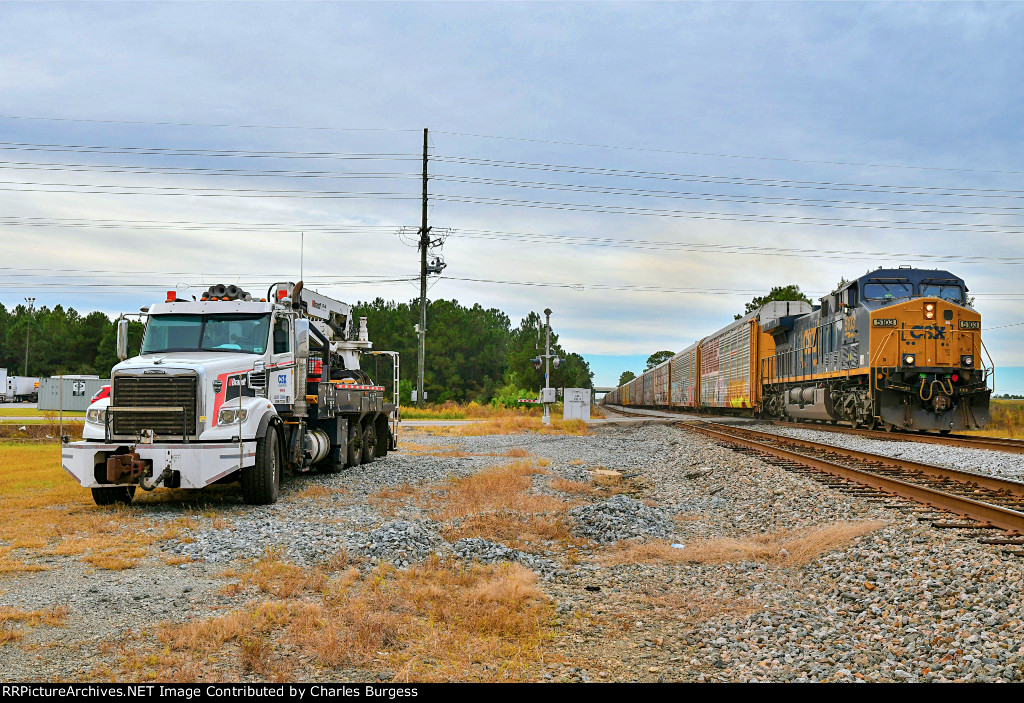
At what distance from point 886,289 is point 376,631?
1919cm

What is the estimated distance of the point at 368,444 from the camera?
1667cm

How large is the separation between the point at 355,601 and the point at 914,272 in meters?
19.5

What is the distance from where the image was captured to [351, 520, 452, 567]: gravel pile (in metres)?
7.11

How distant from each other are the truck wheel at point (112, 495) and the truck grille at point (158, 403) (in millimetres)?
845

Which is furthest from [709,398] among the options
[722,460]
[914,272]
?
[722,460]

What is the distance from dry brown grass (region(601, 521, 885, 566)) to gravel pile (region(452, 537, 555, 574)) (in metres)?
0.67

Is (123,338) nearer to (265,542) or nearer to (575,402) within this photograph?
(265,542)

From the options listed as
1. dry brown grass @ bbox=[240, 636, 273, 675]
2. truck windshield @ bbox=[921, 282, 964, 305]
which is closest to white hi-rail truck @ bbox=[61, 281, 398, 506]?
dry brown grass @ bbox=[240, 636, 273, 675]

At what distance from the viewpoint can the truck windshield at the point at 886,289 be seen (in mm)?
20344

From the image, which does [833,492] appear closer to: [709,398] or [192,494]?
[192,494]

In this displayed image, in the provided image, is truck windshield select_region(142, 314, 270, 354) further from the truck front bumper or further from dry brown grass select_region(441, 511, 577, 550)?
dry brown grass select_region(441, 511, 577, 550)

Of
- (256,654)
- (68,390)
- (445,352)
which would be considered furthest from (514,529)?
(445,352)
